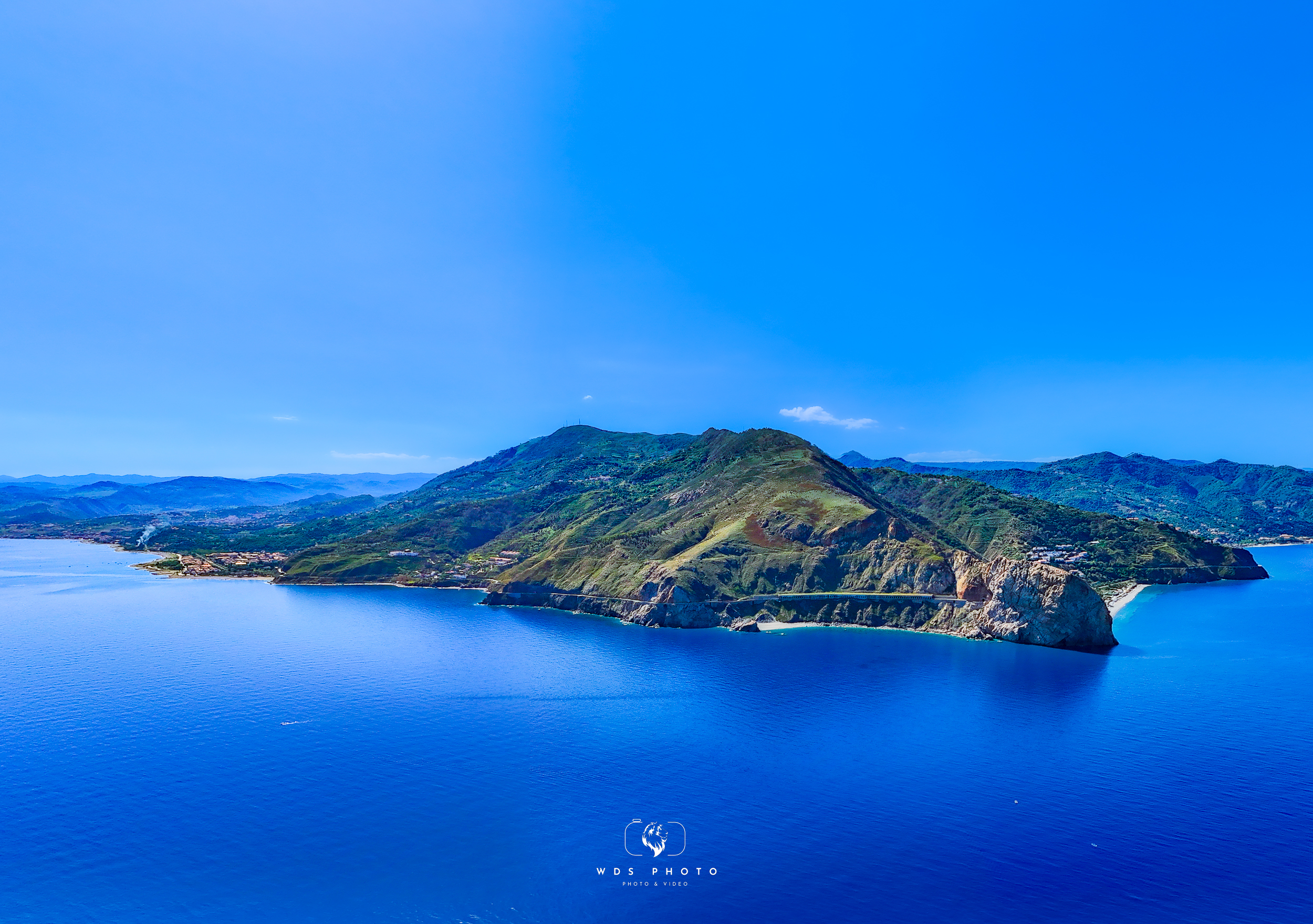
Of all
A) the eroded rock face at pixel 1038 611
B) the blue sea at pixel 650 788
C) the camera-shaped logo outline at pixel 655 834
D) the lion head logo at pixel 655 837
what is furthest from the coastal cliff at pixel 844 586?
the lion head logo at pixel 655 837

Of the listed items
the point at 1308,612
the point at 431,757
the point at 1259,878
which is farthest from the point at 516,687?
the point at 1308,612

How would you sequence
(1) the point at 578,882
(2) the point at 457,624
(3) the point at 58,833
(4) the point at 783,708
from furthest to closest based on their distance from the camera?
1. (2) the point at 457,624
2. (4) the point at 783,708
3. (3) the point at 58,833
4. (1) the point at 578,882

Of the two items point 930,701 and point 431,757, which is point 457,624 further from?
point 930,701

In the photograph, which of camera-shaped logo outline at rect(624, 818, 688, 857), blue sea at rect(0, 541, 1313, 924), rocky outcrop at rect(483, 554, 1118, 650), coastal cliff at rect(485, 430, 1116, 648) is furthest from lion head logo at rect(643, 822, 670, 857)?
coastal cliff at rect(485, 430, 1116, 648)

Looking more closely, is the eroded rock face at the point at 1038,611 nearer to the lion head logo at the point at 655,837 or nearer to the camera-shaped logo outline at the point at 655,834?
the camera-shaped logo outline at the point at 655,834

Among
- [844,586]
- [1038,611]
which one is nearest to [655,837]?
[1038,611]
